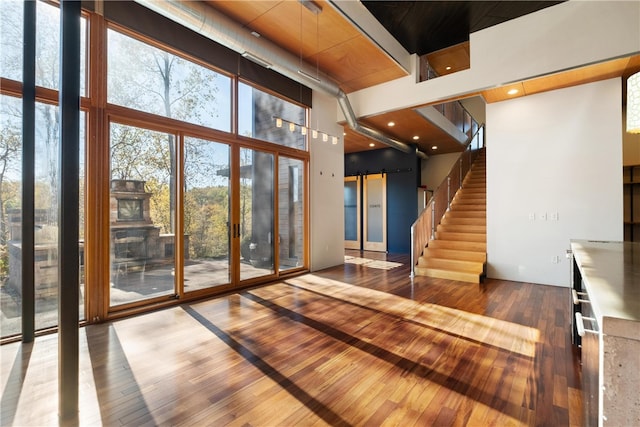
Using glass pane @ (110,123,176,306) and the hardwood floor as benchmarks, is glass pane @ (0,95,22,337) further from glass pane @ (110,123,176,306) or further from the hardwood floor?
glass pane @ (110,123,176,306)

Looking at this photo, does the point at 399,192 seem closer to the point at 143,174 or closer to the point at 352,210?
the point at 352,210

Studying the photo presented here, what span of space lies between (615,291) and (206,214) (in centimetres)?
465

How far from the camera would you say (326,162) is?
22.9 feet

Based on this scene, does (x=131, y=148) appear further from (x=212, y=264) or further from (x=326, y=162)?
(x=326, y=162)

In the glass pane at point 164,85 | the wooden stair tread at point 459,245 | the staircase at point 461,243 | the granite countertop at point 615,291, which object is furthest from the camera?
the wooden stair tread at point 459,245

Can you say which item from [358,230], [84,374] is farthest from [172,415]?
[358,230]

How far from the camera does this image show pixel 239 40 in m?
4.06

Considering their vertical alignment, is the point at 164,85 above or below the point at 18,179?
above

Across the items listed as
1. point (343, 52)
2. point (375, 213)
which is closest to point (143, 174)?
point (343, 52)

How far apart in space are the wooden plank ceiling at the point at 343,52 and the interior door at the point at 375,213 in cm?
329

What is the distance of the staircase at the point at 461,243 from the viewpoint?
586 cm

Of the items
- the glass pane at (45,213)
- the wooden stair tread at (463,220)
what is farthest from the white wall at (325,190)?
the glass pane at (45,213)

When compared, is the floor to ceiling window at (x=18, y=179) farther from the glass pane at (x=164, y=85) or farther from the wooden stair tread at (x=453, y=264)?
the wooden stair tread at (x=453, y=264)

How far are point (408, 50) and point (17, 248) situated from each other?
21.5 ft
